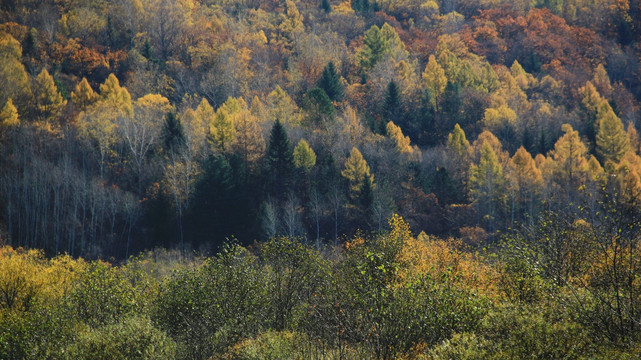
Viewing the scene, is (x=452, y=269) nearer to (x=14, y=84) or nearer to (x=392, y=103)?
(x=392, y=103)

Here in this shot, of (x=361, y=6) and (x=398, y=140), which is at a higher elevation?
(x=361, y=6)

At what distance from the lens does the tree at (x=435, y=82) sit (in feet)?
348

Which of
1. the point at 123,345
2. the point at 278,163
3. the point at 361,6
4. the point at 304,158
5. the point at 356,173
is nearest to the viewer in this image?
the point at 123,345

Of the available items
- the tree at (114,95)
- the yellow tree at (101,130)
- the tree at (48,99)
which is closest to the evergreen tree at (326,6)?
the tree at (114,95)

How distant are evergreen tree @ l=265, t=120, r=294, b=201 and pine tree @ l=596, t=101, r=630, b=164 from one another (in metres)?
52.2

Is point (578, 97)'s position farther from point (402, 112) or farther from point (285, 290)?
point (285, 290)

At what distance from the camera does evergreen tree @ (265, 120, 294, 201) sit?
75.4 metres

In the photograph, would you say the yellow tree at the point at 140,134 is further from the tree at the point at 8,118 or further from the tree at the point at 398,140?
the tree at the point at 398,140

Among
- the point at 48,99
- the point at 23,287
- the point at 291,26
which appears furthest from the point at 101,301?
the point at 291,26

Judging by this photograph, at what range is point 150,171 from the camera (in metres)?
74.0

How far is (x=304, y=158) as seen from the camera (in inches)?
3022

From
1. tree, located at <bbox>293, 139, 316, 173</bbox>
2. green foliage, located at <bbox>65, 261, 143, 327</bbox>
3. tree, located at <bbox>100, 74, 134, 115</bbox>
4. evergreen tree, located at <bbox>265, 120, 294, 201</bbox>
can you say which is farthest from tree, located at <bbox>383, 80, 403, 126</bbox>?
green foliage, located at <bbox>65, 261, 143, 327</bbox>

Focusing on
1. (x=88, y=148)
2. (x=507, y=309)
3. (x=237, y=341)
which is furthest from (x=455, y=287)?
(x=88, y=148)

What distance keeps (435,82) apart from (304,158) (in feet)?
143
